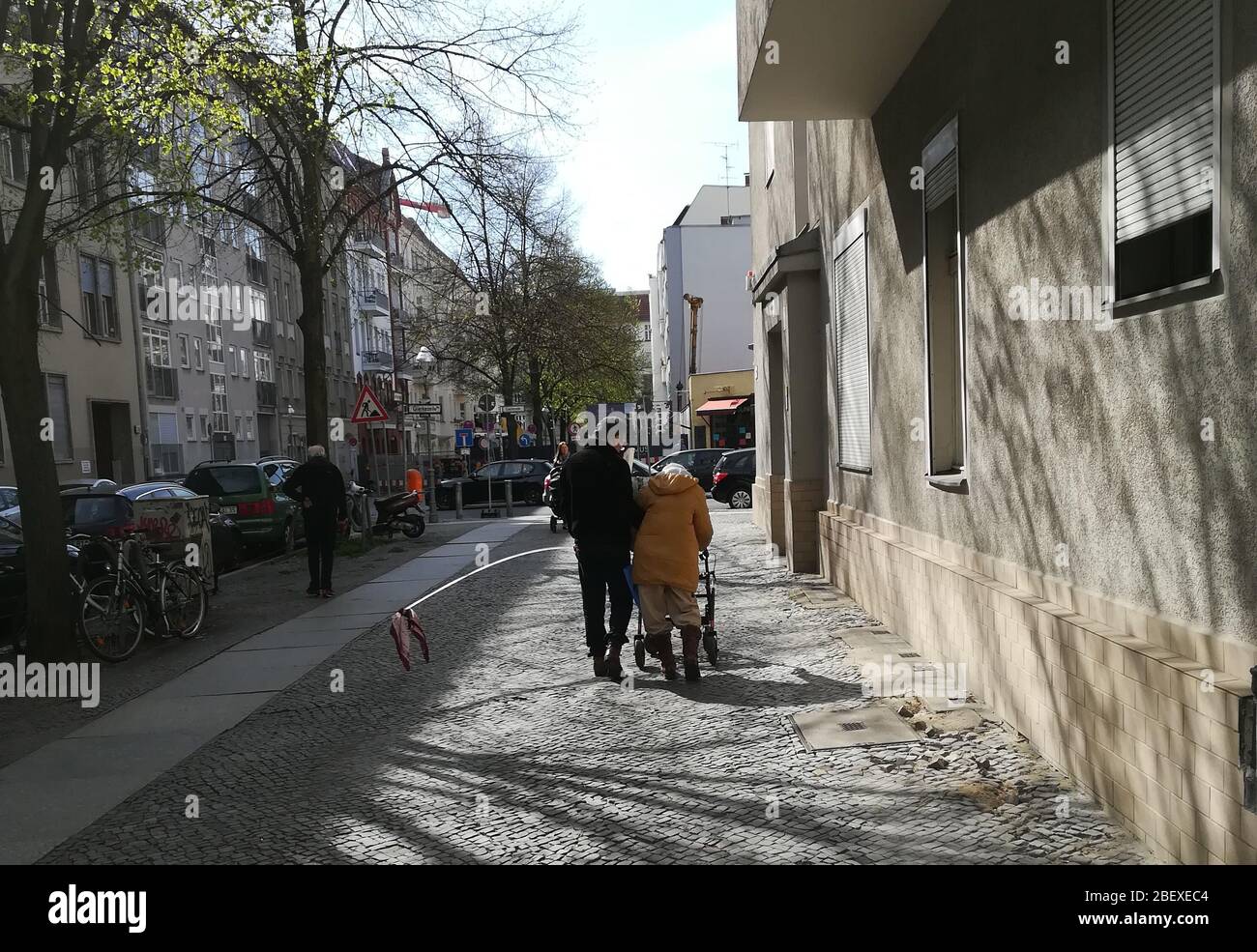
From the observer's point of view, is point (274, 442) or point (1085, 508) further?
point (274, 442)

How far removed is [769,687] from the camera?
7.84 metres

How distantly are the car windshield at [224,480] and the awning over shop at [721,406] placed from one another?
2930cm

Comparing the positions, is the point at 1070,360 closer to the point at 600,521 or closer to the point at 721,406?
the point at 600,521

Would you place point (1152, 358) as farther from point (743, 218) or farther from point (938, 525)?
point (743, 218)

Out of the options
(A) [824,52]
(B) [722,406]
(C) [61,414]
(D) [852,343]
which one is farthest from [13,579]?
(B) [722,406]

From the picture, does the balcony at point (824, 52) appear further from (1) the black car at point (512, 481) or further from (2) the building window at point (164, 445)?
(2) the building window at point (164, 445)

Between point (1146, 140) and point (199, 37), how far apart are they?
10341 millimetres

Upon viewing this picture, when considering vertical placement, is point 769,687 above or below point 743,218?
below

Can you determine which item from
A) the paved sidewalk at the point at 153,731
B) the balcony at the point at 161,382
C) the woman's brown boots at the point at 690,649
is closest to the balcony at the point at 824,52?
the woman's brown boots at the point at 690,649

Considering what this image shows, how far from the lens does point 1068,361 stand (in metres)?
5.60

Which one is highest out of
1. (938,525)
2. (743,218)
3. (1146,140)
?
(743,218)

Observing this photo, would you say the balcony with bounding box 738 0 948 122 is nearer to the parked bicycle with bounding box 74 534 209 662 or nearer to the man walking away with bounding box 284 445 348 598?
the man walking away with bounding box 284 445 348 598

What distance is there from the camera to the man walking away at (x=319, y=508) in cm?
Answer: 1444

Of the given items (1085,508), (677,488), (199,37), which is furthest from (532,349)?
(1085,508)
